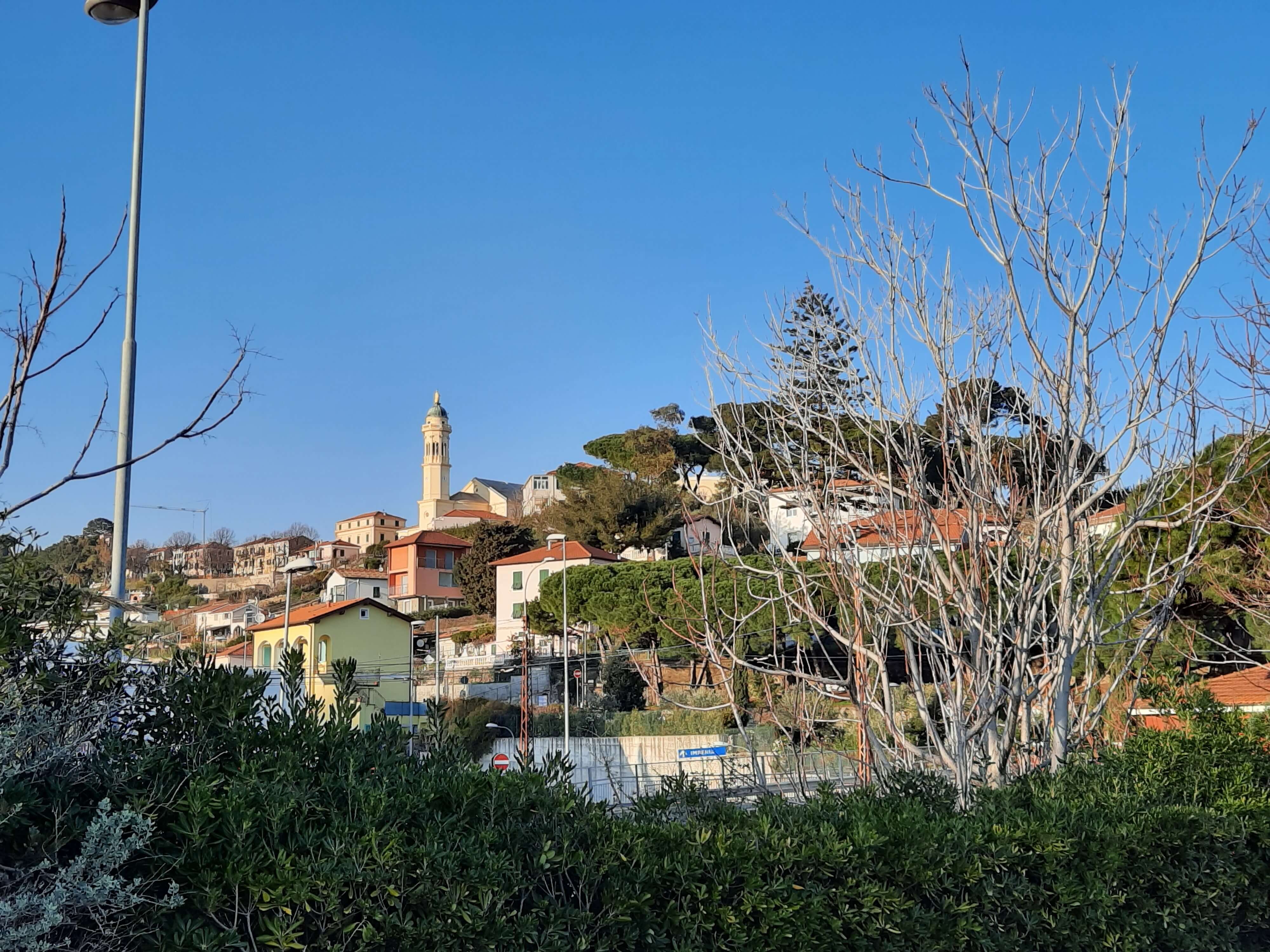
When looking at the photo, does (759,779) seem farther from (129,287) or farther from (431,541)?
(431,541)

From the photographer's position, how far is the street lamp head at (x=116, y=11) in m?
6.31

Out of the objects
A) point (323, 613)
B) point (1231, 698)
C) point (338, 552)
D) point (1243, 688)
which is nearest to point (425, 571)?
point (323, 613)

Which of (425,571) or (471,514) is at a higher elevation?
(471,514)

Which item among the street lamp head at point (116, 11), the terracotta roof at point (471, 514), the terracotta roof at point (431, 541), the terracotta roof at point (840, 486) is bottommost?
the terracotta roof at point (840, 486)

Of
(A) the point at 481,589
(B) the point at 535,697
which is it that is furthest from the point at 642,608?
(A) the point at 481,589

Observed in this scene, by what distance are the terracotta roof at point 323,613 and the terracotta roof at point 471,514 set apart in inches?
2097

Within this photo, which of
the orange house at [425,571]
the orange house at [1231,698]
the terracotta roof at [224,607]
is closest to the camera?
the orange house at [1231,698]

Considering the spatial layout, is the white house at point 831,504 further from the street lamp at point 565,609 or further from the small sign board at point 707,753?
the street lamp at point 565,609

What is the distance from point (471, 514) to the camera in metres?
104

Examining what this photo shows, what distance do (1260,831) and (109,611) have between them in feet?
17.9

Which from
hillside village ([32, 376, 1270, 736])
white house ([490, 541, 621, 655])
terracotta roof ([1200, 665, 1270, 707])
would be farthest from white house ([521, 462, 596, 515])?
terracotta roof ([1200, 665, 1270, 707])

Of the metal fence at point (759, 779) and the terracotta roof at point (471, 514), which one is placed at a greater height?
the terracotta roof at point (471, 514)

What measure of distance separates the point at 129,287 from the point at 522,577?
47.6m

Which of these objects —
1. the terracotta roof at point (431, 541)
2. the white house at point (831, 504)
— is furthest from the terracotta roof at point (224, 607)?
the white house at point (831, 504)
